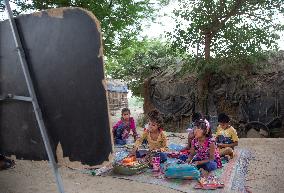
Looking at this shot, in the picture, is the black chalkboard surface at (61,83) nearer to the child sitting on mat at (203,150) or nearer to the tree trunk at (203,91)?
the child sitting on mat at (203,150)

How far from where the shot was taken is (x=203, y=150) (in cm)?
572

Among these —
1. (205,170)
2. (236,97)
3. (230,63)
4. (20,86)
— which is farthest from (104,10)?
(20,86)

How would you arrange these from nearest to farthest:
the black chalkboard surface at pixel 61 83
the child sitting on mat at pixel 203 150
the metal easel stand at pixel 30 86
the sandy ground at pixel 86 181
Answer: the black chalkboard surface at pixel 61 83
the metal easel stand at pixel 30 86
the sandy ground at pixel 86 181
the child sitting on mat at pixel 203 150

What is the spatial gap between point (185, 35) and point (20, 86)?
33.6ft

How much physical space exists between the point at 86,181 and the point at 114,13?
27.7 ft

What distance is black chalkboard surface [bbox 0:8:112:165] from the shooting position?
2074 mm

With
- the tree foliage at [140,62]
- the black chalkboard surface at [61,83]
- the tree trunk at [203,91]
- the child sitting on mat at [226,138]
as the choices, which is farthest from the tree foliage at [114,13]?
the black chalkboard surface at [61,83]

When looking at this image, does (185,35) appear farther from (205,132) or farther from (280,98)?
(205,132)

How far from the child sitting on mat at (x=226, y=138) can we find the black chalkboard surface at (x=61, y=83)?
5053mm

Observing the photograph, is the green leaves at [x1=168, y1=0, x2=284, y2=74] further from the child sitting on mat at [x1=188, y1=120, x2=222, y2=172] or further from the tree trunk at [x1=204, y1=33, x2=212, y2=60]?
the child sitting on mat at [x1=188, y1=120, x2=222, y2=172]

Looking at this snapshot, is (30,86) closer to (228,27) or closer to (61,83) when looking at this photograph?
(61,83)

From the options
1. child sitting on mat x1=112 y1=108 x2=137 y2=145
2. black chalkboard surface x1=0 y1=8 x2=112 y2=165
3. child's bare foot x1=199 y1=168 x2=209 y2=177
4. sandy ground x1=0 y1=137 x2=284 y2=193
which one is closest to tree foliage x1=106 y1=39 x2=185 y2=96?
child sitting on mat x1=112 y1=108 x2=137 y2=145

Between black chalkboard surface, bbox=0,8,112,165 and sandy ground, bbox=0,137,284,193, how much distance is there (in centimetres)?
239

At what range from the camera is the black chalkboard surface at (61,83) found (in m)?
2.07
